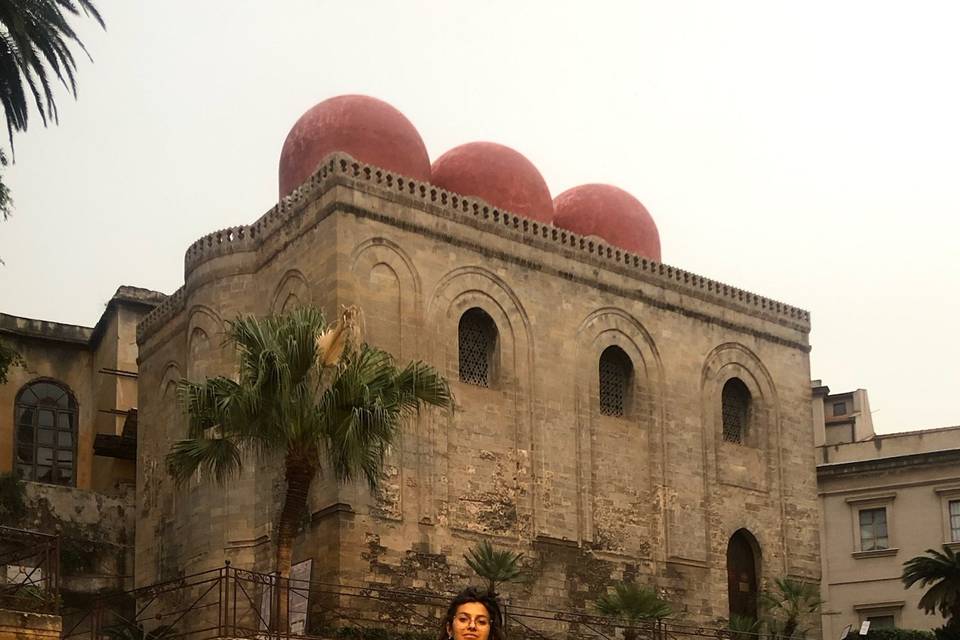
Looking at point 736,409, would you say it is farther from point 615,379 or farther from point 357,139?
point 357,139

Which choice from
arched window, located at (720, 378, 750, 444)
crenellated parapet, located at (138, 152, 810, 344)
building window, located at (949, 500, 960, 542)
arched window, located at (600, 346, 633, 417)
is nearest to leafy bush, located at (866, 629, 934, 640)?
building window, located at (949, 500, 960, 542)

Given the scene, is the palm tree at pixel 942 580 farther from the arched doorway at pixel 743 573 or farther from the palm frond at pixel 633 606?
the palm frond at pixel 633 606

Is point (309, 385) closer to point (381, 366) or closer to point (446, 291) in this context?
point (381, 366)

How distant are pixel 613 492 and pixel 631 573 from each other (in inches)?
59.0

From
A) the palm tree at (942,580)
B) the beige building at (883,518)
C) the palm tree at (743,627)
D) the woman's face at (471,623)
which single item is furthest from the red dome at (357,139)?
the woman's face at (471,623)

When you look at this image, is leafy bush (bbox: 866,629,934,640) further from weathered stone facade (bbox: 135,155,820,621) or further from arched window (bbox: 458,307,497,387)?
arched window (bbox: 458,307,497,387)

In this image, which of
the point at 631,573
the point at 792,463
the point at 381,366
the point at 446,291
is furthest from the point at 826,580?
the point at 381,366

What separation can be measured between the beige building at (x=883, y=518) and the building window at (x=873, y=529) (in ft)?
0.08

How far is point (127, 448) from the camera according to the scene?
33.3m

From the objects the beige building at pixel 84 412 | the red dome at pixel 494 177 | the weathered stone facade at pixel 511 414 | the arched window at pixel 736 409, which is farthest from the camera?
the arched window at pixel 736 409

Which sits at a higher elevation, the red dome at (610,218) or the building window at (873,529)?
the red dome at (610,218)

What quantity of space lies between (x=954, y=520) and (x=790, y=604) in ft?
23.3

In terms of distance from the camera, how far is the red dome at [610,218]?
30.0 metres

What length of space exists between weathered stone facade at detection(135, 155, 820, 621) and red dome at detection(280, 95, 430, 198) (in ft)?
3.09
